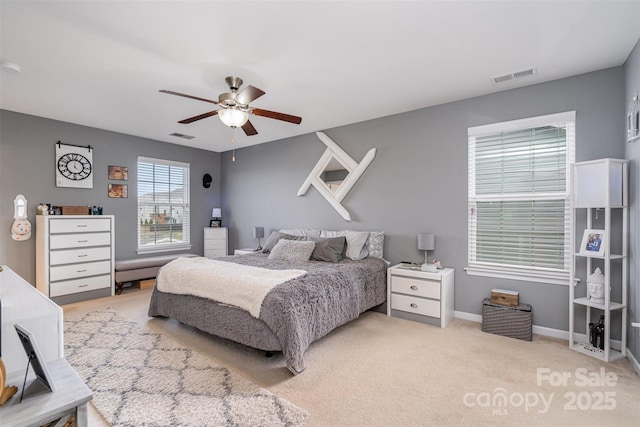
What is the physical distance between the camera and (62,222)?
430cm

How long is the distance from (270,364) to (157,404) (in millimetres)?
873

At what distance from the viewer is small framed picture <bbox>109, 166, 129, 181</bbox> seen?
5124mm

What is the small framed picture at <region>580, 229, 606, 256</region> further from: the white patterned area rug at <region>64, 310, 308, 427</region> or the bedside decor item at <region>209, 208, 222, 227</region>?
the bedside decor item at <region>209, 208, 222, 227</region>

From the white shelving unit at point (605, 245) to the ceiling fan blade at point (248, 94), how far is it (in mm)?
3003

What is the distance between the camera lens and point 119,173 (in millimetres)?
5215

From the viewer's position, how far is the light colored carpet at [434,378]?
195 cm

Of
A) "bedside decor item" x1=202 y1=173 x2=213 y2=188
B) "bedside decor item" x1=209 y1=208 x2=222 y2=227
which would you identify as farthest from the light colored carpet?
"bedside decor item" x1=202 y1=173 x2=213 y2=188

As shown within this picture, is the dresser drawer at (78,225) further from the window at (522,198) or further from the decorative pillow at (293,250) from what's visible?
the window at (522,198)

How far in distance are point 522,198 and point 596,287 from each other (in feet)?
3.55

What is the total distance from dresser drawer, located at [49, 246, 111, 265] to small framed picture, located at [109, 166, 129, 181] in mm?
1244

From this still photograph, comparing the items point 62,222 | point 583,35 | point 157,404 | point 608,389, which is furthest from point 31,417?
point 62,222

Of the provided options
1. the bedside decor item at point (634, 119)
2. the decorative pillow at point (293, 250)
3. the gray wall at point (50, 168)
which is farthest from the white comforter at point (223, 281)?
the bedside decor item at point (634, 119)

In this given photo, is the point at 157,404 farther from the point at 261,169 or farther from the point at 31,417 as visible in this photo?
the point at 261,169

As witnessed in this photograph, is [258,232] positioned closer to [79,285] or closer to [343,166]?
[343,166]
